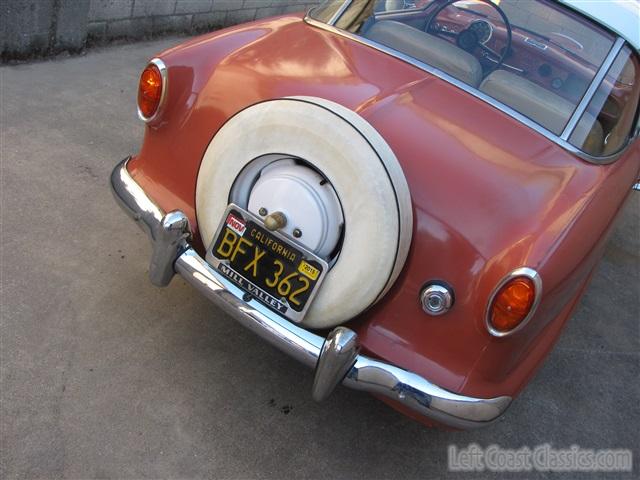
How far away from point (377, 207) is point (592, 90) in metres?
1.32

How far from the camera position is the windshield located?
2.71m

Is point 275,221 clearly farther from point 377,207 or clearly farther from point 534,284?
point 534,284

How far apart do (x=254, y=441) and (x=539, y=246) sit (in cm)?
119

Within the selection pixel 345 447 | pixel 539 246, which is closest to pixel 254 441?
pixel 345 447

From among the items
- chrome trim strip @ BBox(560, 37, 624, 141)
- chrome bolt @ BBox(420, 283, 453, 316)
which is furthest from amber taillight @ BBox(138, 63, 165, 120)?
chrome trim strip @ BBox(560, 37, 624, 141)

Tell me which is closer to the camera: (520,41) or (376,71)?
(376,71)

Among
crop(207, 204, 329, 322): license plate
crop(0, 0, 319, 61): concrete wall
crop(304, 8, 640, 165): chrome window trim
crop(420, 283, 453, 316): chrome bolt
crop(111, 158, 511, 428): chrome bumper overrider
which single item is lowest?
crop(0, 0, 319, 61): concrete wall

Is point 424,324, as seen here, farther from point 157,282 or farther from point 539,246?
point 157,282

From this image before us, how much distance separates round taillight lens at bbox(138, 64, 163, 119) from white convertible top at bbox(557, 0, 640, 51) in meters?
1.78

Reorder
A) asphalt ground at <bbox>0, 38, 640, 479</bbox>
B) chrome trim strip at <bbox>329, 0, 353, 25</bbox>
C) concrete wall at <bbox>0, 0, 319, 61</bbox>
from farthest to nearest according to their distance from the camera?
1. concrete wall at <bbox>0, 0, 319, 61</bbox>
2. chrome trim strip at <bbox>329, 0, 353, 25</bbox>
3. asphalt ground at <bbox>0, 38, 640, 479</bbox>

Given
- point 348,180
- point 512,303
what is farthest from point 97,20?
point 512,303

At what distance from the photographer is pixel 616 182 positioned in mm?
2648

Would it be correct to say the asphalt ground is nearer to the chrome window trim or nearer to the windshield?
the chrome window trim

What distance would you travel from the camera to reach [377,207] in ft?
6.57
